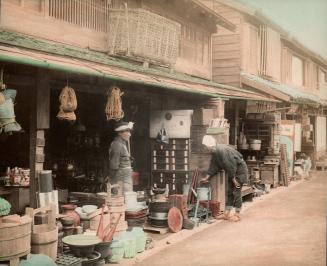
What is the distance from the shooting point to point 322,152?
26984mm

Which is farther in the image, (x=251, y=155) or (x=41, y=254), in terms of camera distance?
(x=251, y=155)

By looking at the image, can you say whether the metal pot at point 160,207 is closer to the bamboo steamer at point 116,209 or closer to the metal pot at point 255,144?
the bamboo steamer at point 116,209

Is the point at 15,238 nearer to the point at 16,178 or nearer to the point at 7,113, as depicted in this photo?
the point at 7,113

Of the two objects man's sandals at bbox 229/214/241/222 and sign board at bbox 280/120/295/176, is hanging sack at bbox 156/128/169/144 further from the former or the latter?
sign board at bbox 280/120/295/176

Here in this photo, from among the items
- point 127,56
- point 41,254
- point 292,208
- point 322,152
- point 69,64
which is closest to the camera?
point 41,254

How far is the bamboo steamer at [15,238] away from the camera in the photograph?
571 cm

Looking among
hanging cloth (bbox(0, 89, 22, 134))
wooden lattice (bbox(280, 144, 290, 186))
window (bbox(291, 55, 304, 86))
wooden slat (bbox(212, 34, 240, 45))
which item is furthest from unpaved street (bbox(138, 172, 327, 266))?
window (bbox(291, 55, 304, 86))

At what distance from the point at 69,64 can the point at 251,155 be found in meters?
12.2

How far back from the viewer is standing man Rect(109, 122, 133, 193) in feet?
32.8

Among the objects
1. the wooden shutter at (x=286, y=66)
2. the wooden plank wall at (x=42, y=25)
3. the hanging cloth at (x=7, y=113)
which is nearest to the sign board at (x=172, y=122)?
the wooden plank wall at (x=42, y=25)

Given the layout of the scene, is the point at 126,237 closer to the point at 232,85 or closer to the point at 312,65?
the point at 232,85

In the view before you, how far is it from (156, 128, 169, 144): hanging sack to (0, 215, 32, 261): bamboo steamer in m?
6.44

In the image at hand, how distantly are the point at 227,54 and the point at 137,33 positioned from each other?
28.1 feet

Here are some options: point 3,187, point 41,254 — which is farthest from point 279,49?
point 41,254
